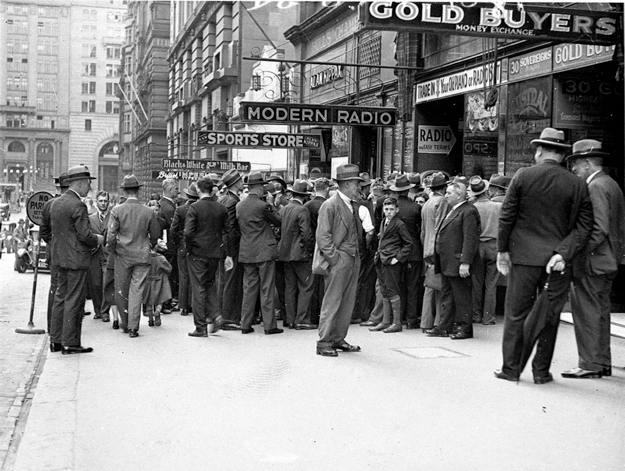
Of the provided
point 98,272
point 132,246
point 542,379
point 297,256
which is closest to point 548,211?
point 542,379

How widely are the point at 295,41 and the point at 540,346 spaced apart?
22203 millimetres

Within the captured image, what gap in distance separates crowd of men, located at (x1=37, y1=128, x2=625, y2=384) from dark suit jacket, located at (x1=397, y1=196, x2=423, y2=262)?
0.02 meters

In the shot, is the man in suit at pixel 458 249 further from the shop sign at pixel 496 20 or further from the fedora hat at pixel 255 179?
the fedora hat at pixel 255 179

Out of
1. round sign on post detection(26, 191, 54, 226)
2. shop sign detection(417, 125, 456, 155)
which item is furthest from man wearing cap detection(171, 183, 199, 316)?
shop sign detection(417, 125, 456, 155)

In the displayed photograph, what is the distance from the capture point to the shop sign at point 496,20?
1095 centimetres

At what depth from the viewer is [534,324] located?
24.7 ft

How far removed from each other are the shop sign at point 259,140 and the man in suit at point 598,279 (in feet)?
48.3

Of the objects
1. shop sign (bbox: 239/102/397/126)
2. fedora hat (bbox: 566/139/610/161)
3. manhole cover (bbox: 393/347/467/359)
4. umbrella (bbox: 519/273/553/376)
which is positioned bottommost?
manhole cover (bbox: 393/347/467/359)

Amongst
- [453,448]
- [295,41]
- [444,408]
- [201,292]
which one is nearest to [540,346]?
[444,408]

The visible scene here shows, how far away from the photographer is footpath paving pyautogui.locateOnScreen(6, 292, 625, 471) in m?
5.83

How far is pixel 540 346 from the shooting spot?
789 centimetres

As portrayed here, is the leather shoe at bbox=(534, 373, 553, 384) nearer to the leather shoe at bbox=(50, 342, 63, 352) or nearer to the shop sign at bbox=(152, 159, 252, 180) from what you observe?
the leather shoe at bbox=(50, 342, 63, 352)

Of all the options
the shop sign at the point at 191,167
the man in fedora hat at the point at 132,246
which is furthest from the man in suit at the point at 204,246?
the shop sign at the point at 191,167

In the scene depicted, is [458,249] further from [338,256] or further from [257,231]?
[257,231]
